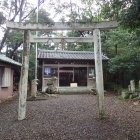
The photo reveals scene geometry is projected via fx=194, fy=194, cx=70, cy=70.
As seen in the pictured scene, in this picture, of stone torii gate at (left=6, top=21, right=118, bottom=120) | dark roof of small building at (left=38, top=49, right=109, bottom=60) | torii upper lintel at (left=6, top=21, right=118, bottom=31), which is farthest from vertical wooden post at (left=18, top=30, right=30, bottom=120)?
dark roof of small building at (left=38, top=49, right=109, bottom=60)

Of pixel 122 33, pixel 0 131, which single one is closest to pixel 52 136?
pixel 0 131

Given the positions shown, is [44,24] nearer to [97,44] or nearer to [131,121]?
[97,44]

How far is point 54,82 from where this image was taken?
18656mm

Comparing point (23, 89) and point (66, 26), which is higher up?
point (66, 26)

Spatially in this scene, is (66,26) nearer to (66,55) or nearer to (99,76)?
(99,76)

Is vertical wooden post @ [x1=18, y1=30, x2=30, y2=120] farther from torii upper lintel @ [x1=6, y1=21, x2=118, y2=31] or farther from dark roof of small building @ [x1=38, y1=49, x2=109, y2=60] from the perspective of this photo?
dark roof of small building @ [x1=38, y1=49, x2=109, y2=60]

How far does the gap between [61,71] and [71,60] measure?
1.48m

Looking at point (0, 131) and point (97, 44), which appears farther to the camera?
point (97, 44)

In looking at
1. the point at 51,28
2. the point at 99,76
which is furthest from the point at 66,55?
the point at 99,76

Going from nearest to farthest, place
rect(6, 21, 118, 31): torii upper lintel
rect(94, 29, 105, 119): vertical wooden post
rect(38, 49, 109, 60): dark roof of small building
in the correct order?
rect(94, 29, 105, 119): vertical wooden post → rect(6, 21, 118, 31): torii upper lintel → rect(38, 49, 109, 60): dark roof of small building

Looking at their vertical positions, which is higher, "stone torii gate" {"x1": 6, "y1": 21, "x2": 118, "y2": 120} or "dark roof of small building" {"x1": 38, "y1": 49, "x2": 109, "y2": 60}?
"dark roof of small building" {"x1": 38, "y1": 49, "x2": 109, "y2": 60}

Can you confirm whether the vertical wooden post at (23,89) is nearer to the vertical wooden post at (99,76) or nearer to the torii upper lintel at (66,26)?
the torii upper lintel at (66,26)

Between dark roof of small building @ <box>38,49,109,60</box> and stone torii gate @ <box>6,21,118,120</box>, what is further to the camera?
dark roof of small building @ <box>38,49,109,60</box>

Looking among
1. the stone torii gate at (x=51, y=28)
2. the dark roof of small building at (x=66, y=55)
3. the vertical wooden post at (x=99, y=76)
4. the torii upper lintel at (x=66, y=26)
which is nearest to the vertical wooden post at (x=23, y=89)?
the stone torii gate at (x=51, y=28)
